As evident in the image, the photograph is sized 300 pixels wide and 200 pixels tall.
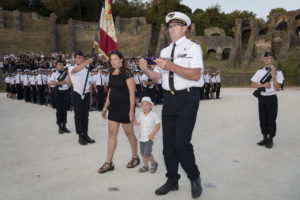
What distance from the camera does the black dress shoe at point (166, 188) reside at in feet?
13.2

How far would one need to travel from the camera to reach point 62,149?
6555 mm

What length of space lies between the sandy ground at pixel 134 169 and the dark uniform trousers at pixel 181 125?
55 centimetres

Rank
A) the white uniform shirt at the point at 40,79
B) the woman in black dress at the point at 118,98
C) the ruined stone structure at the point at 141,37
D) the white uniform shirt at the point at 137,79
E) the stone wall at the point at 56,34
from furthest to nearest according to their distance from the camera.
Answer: the stone wall at the point at 56,34 < the ruined stone structure at the point at 141,37 < the white uniform shirt at the point at 40,79 < the white uniform shirt at the point at 137,79 < the woman in black dress at the point at 118,98

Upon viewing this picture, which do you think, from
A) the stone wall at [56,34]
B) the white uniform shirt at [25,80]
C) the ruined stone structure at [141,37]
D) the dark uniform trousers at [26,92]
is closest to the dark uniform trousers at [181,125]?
the dark uniform trousers at [26,92]

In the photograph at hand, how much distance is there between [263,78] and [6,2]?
59.4 m

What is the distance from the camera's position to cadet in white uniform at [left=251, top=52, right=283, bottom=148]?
21.4 feet

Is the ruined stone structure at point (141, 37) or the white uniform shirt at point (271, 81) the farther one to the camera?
the ruined stone structure at point (141, 37)

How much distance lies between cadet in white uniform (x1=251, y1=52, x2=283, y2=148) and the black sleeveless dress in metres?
3.22

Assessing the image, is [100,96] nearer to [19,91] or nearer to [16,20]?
[19,91]

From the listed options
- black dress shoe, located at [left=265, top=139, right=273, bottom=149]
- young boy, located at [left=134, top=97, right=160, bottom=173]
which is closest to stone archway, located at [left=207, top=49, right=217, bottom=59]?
black dress shoe, located at [left=265, top=139, right=273, bottom=149]

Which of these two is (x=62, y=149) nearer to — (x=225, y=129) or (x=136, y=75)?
(x=225, y=129)

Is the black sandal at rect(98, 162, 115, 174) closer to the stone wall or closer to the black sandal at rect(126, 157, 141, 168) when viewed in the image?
the black sandal at rect(126, 157, 141, 168)

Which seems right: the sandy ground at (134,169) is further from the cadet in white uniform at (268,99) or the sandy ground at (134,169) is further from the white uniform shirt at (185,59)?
the white uniform shirt at (185,59)

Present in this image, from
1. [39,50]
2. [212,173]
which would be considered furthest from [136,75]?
[39,50]
